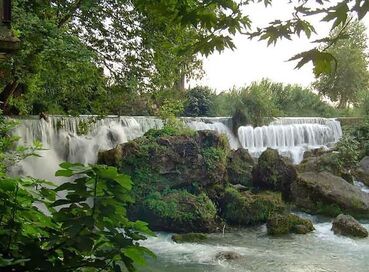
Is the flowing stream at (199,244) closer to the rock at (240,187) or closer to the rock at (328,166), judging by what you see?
the rock at (328,166)

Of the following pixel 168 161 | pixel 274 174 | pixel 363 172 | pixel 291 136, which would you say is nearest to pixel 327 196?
pixel 274 174

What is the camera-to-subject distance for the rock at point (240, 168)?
44.2 ft

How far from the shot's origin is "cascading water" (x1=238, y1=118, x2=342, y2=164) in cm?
1789

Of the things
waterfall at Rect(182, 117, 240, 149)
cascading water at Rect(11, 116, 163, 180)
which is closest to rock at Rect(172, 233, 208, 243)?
cascading water at Rect(11, 116, 163, 180)

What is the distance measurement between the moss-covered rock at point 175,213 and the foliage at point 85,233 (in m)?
A: 8.11

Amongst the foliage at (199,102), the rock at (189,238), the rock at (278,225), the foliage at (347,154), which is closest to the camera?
the rock at (189,238)

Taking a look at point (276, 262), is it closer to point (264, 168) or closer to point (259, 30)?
point (264, 168)

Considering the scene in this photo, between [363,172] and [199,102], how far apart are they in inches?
366

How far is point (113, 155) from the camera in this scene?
1098 centimetres

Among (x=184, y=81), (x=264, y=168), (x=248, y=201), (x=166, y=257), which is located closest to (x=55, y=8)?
(x=166, y=257)

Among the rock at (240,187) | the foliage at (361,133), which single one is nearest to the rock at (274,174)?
the rock at (240,187)

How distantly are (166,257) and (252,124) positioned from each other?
11218mm

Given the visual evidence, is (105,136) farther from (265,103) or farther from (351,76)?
(351,76)

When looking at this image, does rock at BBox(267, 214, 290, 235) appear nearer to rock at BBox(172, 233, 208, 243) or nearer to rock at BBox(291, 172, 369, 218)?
rock at BBox(172, 233, 208, 243)
